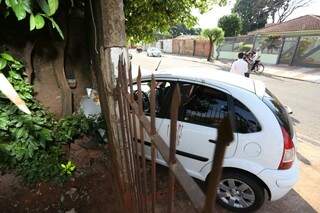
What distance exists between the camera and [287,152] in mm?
2609

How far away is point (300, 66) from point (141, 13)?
17012 mm

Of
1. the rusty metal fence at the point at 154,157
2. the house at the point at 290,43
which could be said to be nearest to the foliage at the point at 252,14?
the house at the point at 290,43

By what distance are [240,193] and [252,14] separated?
4129 cm

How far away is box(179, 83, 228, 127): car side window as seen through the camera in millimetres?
2832

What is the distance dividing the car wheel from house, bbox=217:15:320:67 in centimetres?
1783

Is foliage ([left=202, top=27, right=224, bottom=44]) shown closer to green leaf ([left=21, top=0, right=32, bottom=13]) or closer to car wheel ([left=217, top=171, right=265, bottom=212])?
car wheel ([left=217, top=171, right=265, bottom=212])

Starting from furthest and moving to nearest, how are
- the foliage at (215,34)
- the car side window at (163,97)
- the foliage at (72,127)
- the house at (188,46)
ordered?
the house at (188,46)
the foliage at (215,34)
the foliage at (72,127)
the car side window at (163,97)

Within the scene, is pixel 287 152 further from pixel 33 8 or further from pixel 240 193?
pixel 33 8

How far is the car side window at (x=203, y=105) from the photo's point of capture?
2832mm

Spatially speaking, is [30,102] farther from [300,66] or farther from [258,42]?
[258,42]

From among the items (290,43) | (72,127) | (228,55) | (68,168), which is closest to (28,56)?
(72,127)

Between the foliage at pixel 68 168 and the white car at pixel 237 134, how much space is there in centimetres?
148

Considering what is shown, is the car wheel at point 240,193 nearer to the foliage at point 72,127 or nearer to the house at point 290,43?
the foliage at point 72,127

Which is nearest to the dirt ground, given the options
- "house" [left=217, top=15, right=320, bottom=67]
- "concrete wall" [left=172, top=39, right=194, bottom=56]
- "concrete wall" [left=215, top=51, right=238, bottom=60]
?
"house" [left=217, top=15, right=320, bottom=67]
